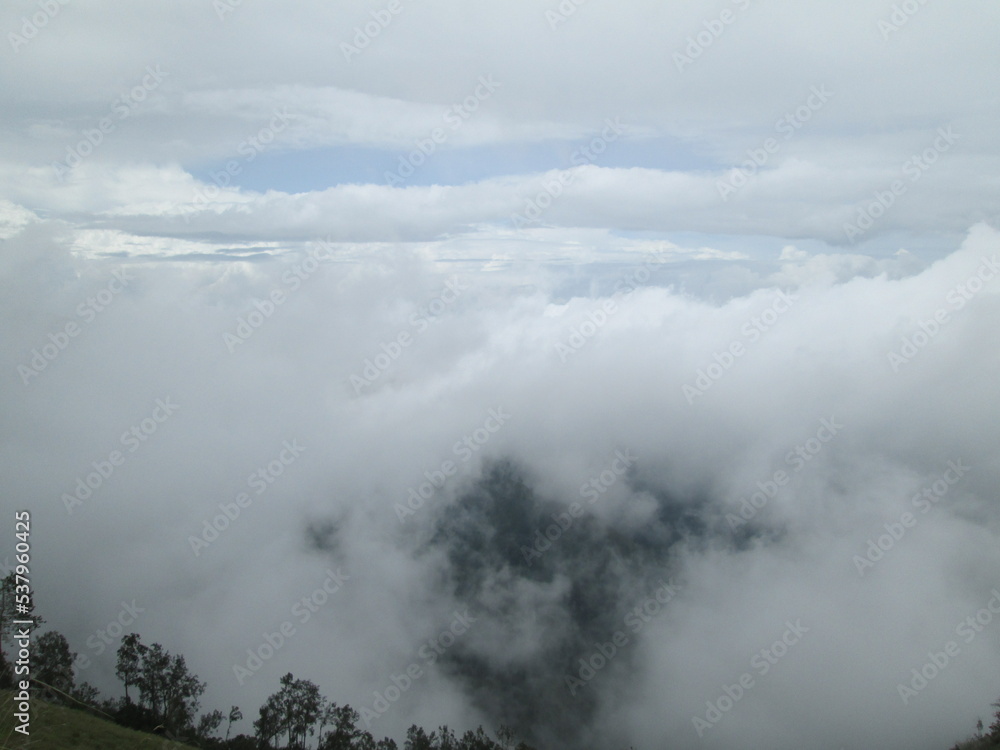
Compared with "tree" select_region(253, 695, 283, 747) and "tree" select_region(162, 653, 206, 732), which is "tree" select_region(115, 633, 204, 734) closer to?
"tree" select_region(162, 653, 206, 732)

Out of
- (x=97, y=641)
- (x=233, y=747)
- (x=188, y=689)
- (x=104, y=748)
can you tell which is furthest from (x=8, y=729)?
(x=97, y=641)

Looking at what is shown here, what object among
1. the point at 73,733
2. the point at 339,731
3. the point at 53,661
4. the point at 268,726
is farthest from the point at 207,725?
the point at 73,733

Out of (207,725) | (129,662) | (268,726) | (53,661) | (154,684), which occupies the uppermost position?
(53,661)

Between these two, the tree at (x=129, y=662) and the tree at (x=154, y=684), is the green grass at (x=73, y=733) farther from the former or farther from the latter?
the tree at (x=129, y=662)

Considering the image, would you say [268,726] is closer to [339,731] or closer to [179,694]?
[339,731]

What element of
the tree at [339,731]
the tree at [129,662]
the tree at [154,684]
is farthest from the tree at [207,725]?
the tree at [339,731]

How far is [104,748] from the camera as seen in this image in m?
27.5

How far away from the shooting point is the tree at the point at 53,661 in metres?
59.9

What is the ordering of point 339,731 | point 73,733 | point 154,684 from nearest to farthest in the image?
point 73,733, point 339,731, point 154,684

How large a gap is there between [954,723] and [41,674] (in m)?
237

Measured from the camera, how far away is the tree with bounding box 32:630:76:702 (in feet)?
197

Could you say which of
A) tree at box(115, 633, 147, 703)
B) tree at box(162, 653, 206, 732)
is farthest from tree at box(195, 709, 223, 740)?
tree at box(115, 633, 147, 703)

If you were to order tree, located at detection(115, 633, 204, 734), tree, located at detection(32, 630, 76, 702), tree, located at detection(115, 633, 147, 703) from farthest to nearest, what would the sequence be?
tree, located at detection(115, 633, 147, 703)
tree, located at detection(115, 633, 204, 734)
tree, located at detection(32, 630, 76, 702)

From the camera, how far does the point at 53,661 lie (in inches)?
2559
